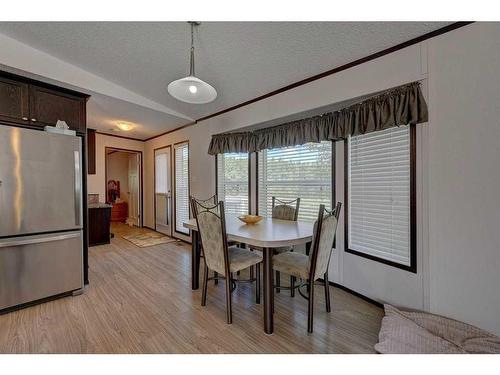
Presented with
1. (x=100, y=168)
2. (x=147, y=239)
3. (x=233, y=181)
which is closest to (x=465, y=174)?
(x=233, y=181)

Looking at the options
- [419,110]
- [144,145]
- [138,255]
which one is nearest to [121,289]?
[138,255]

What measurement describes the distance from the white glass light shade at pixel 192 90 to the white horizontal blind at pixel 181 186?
279 centimetres

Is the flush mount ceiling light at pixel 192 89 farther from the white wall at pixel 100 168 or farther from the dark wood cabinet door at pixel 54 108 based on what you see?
the white wall at pixel 100 168

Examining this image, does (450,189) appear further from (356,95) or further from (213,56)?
(213,56)

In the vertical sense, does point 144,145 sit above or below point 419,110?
above

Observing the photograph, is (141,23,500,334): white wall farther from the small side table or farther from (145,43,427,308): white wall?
the small side table

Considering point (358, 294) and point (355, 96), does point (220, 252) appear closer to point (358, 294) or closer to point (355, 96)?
point (358, 294)

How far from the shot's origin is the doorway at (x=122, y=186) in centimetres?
703

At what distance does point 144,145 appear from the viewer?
6141 mm

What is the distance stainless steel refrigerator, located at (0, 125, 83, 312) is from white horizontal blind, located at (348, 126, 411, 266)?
9.73ft

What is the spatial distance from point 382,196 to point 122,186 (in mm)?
7820

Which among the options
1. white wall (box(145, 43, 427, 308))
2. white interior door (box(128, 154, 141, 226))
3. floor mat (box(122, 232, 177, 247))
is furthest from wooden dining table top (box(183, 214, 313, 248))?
white interior door (box(128, 154, 141, 226))

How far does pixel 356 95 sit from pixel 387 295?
6.39ft

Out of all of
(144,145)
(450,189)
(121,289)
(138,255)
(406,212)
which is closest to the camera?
(450,189)
